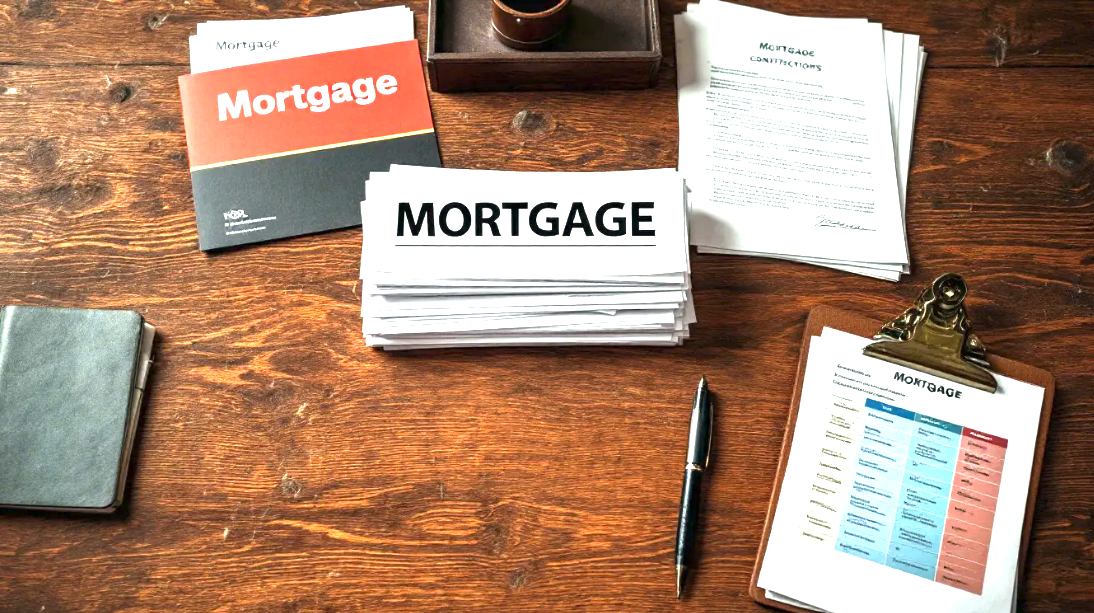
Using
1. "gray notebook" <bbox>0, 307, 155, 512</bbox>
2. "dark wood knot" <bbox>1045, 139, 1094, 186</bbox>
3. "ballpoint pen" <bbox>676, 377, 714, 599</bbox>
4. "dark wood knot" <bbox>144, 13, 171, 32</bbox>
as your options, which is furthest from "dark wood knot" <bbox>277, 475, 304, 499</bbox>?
"dark wood knot" <bbox>1045, 139, 1094, 186</bbox>

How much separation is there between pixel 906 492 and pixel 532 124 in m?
0.56

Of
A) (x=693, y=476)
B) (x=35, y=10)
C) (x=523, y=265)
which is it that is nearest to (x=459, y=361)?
(x=523, y=265)

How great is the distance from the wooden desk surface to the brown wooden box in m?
0.02

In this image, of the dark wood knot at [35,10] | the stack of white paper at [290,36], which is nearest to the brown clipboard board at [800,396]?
the stack of white paper at [290,36]

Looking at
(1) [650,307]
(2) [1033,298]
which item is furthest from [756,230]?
(2) [1033,298]

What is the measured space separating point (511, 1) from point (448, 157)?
0.19 meters

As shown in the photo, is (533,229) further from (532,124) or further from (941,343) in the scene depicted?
(941,343)

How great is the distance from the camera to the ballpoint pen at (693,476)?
2.56 feet

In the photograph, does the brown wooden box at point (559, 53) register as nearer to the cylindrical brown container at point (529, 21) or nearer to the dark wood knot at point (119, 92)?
the cylindrical brown container at point (529, 21)

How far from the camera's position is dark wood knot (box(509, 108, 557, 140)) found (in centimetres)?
95

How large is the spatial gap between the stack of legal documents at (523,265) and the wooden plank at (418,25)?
262 millimetres

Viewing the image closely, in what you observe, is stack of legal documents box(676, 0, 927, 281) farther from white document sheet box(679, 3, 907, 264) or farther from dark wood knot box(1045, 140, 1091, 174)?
dark wood knot box(1045, 140, 1091, 174)

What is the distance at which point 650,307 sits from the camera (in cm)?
83

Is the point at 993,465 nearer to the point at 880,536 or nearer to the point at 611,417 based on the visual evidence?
the point at 880,536
